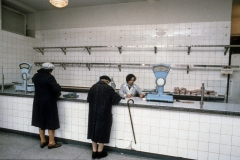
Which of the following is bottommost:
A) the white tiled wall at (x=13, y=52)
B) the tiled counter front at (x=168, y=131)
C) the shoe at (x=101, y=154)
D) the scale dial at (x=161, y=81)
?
the shoe at (x=101, y=154)

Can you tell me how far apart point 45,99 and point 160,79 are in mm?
1796

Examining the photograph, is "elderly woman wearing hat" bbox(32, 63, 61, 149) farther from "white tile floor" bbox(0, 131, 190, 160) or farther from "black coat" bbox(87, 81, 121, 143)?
"black coat" bbox(87, 81, 121, 143)

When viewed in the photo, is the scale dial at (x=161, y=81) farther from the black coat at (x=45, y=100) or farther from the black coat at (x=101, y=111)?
the black coat at (x=45, y=100)

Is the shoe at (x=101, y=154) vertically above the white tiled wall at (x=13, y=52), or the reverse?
the white tiled wall at (x=13, y=52)

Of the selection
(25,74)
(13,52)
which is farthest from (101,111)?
(13,52)

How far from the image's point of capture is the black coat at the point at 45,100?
103 inches

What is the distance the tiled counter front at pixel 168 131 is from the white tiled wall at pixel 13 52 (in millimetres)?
2369

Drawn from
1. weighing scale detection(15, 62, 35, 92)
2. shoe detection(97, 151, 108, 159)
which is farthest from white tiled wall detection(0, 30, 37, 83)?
shoe detection(97, 151, 108, 159)

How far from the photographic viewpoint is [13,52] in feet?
14.9

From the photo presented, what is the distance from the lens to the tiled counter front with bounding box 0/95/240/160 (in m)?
2.20

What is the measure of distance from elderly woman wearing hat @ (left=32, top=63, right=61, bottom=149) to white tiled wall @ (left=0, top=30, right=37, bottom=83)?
2125 mm

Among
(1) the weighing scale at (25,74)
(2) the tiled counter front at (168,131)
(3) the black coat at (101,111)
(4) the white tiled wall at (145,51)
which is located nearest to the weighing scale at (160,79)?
(2) the tiled counter front at (168,131)

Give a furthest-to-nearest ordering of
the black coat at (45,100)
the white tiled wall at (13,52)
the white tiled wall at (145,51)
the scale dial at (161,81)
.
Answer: the white tiled wall at (13,52) < the white tiled wall at (145,51) < the black coat at (45,100) < the scale dial at (161,81)

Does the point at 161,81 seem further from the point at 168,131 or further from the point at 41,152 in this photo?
the point at 41,152
